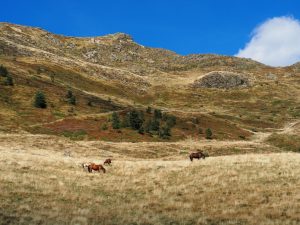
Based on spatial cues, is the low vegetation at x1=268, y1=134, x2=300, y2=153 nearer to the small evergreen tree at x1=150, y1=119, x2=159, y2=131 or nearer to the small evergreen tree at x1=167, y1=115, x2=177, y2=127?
the small evergreen tree at x1=167, y1=115, x2=177, y2=127

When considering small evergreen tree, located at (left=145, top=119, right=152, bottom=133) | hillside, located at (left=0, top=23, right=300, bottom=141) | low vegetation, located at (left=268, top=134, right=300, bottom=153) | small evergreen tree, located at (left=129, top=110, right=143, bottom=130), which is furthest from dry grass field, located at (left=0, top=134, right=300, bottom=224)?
small evergreen tree, located at (left=145, top=119, right=152, bottom=133)

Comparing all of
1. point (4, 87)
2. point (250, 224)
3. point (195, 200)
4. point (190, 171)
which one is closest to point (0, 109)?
point (4, 87)

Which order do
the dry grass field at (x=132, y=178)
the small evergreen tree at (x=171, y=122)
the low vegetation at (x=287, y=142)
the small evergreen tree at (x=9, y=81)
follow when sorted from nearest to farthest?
the dry grass field at (x=132, y=178)
the low vegetation at (x=287, y=142)
the small evergreen tree at (x=171, y=122)
the small evergreen tree at (x=9, y=81)

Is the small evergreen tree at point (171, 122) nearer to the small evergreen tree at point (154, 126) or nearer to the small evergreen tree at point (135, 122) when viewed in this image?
the small evergreen tree at point (154, 126)

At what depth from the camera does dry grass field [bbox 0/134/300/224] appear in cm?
2009

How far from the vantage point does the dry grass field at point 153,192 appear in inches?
791

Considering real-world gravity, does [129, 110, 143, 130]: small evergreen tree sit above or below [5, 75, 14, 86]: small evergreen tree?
below

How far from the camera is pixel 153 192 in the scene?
2753cm

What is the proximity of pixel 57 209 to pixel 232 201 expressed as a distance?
9122mm

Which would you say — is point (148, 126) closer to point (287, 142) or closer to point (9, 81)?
point (287, 142)

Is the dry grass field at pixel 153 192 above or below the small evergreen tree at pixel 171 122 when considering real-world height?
below

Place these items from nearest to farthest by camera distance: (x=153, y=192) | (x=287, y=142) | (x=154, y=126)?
(x=153, y=192)
(x=287, y=142)
(x=154, y=126)

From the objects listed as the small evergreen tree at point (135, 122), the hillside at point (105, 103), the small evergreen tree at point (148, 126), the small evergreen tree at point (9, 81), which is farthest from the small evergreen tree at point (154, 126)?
the small evergreen tree at point (9, 81)

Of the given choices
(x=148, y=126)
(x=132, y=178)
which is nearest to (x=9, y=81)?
(x=148, y=126)
